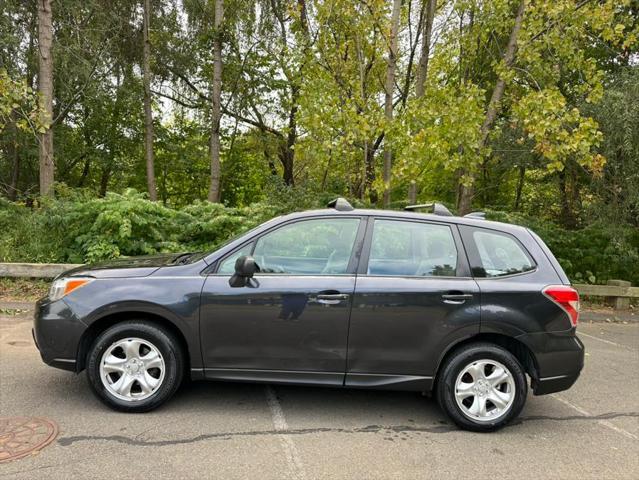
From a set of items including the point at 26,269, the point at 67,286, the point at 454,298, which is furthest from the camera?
the point at 26,269

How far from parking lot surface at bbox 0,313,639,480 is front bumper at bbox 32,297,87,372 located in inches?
16.2

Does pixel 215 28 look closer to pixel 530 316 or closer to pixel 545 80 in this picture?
pixel 545 80

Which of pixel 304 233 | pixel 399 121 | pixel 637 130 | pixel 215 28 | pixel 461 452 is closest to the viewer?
pixel 461 452

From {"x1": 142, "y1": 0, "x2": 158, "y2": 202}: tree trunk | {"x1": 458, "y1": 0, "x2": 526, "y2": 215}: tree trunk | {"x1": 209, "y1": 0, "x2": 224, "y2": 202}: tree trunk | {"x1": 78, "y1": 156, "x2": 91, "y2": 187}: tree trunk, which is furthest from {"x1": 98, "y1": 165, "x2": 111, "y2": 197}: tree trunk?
{"x1": 458, "y1": 0, "x2": 526, "y2": 215}: tree trunk

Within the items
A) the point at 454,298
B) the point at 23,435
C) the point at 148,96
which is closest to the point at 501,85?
the point at 454,298

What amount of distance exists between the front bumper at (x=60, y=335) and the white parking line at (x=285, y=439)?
165 centimetres

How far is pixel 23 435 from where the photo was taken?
319 cm

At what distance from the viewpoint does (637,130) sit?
8.36m

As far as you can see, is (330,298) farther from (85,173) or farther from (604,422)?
(85,173)

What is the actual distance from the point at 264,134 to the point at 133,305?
1548cm

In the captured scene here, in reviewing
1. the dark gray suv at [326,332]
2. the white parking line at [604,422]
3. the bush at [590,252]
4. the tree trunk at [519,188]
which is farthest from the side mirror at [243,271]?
the tree trunk at [519,188]

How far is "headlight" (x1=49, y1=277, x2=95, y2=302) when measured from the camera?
12.1 feet

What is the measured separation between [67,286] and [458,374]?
3.29 meters

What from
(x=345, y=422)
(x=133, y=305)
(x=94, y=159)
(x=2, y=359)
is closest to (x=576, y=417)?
(x=345, y=422)
